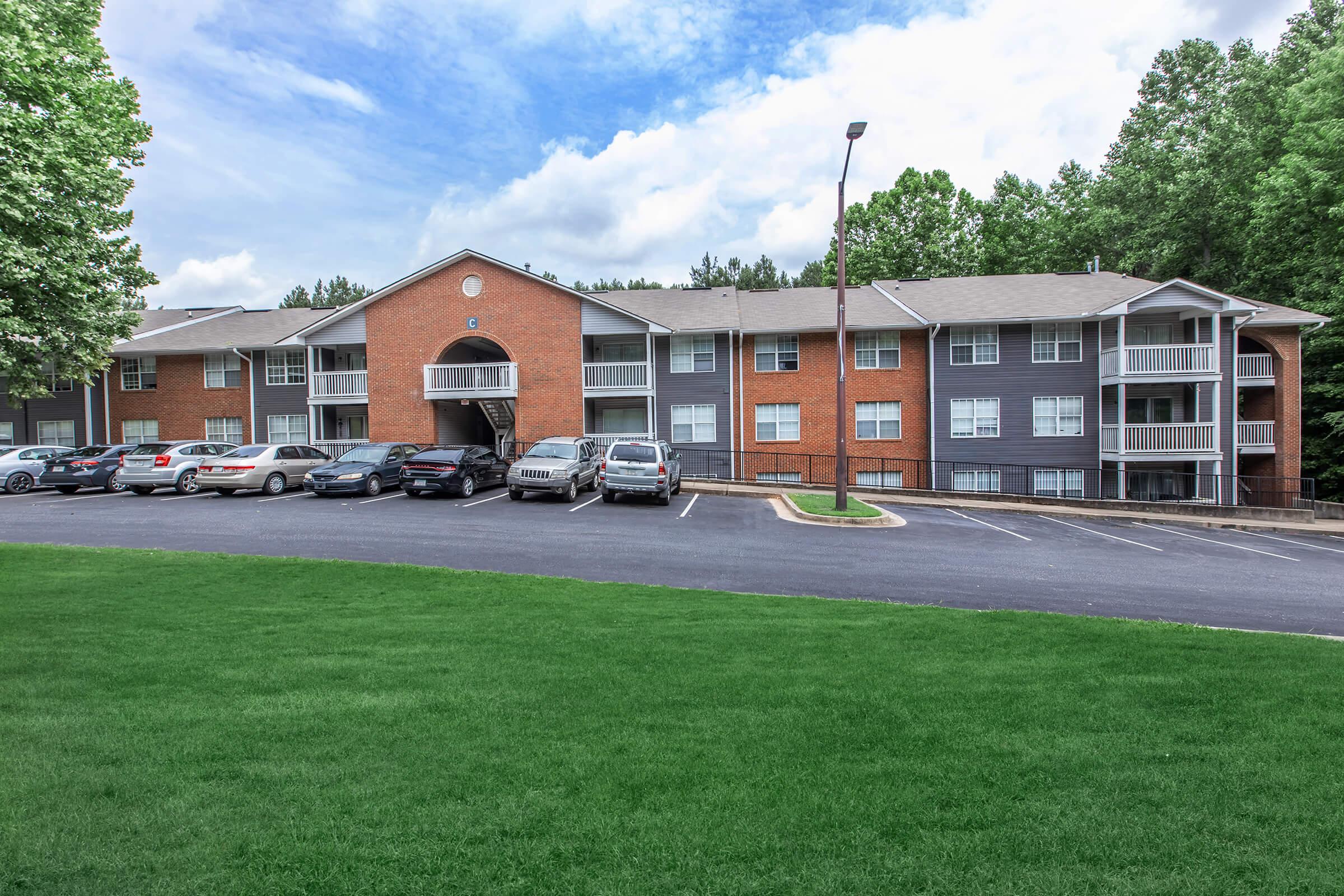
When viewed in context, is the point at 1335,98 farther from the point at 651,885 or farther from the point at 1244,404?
the point at 651,885

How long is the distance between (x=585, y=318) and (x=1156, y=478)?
2258 cm

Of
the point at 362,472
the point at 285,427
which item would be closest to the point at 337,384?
the point at 285,427

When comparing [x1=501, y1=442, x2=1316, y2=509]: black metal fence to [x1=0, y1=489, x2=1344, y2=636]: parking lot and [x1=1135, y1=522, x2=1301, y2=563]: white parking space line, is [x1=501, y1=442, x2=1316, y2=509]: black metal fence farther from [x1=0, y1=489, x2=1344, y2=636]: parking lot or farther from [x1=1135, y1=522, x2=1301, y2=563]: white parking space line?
[x1=0, y1=489, x2=1344, y2=636]: parking lot

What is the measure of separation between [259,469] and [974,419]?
25071 millimetres

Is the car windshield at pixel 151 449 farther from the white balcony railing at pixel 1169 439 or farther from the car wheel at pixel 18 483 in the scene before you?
the white balcony railing at pixel 1169 439

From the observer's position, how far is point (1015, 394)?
3006cm

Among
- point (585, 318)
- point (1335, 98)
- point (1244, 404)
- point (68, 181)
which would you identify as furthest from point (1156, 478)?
point (68, 181)

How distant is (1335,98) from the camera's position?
29562mm

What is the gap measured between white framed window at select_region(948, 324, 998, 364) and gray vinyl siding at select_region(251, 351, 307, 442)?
2718 centimetres

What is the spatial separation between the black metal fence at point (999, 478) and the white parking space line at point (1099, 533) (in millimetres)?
4868

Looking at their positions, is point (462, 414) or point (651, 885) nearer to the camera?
point (651, 885)

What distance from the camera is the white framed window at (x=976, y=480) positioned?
29.8 metres

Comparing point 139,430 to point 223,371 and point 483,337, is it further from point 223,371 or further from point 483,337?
point 483,337

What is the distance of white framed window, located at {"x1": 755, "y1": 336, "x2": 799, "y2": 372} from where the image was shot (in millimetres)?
31156
